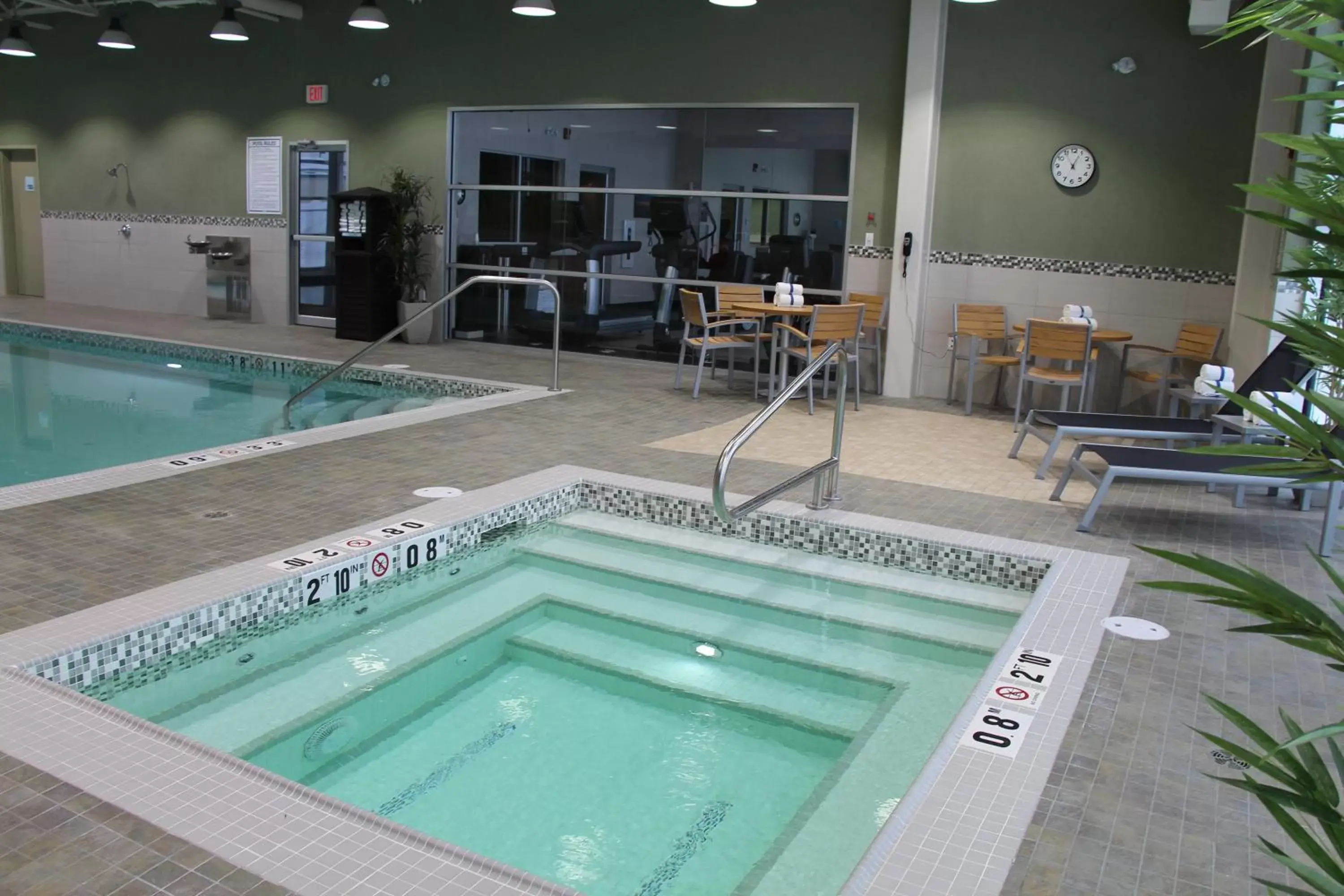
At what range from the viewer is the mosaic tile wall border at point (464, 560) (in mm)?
3064

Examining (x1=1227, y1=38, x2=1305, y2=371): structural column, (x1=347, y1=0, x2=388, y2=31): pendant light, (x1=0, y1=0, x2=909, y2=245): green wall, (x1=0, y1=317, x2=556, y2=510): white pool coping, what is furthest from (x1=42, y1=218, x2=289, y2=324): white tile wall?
(x1=1227, y1=38, x2=1305, y2=371): structural column

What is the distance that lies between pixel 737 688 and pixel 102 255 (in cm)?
1249

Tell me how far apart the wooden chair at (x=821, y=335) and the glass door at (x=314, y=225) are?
18.8 feet

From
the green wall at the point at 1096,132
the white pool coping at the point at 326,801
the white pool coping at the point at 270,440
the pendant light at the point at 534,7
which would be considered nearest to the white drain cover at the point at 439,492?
the white pool coping at the point at 270,440

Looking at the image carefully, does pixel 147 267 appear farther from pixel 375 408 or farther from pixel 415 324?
pixel 375 408

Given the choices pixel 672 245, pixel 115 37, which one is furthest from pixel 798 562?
pixel 115 37

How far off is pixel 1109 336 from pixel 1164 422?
1.79 m

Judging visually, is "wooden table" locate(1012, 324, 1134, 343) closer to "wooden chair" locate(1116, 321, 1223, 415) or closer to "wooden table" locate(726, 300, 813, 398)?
"wooden chair" locate(1116, 321, 1223, 415)

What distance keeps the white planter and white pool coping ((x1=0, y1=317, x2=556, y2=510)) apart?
1628 millimetres

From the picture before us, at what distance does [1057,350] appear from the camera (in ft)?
23.2

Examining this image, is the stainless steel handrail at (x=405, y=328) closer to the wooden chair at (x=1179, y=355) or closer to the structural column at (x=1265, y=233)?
the wooden chair at (x=1179, y=355)

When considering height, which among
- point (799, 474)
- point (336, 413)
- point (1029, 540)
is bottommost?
point (336, 413)

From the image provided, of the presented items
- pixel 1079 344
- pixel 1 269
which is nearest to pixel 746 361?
pixel 1079 344

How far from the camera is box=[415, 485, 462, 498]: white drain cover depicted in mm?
4754
